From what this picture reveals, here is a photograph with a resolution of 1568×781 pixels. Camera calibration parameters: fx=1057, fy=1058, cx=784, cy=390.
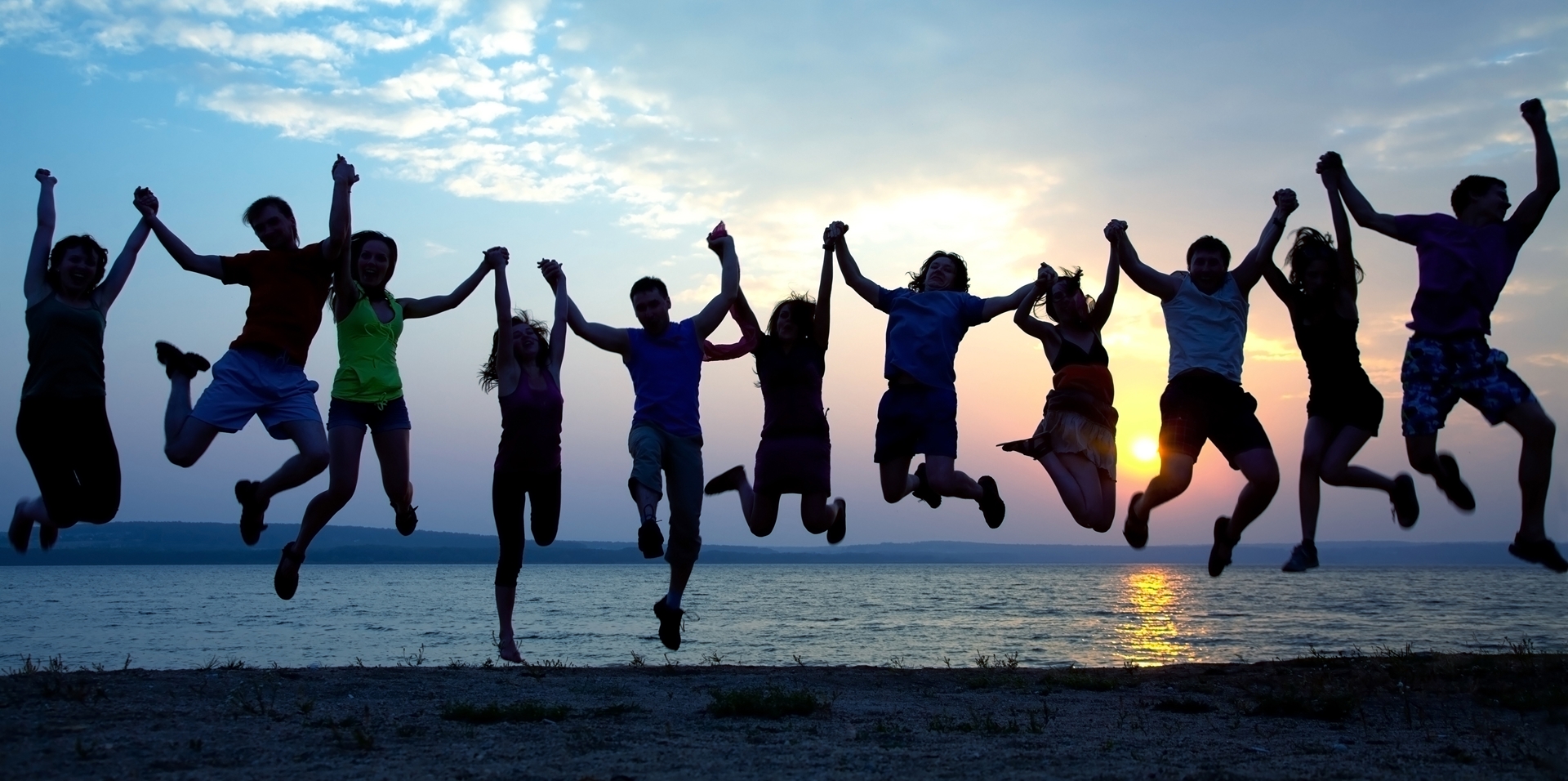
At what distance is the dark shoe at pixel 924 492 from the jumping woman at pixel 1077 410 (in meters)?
0.73

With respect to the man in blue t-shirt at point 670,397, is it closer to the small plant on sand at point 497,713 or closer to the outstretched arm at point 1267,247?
the small plant on sand at point 497,713

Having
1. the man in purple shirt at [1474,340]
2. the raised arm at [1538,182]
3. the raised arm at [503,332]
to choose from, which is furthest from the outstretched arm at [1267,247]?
the raised arm at [503,332]

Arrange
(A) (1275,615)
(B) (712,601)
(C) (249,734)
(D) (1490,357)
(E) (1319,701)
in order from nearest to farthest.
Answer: (C) (249,734), (D) (1490,357), (E) (1319,701), (A) (1275,615), (B) (712,601)

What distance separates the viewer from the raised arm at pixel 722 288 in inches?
337

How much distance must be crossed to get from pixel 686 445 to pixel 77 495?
14.0 ft

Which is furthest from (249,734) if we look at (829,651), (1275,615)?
(1275,615)

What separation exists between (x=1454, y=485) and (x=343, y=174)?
7795mm

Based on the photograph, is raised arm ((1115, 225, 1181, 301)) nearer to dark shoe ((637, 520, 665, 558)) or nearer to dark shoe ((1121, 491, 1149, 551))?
dark shoe ((1121, 491, 1149, 551))

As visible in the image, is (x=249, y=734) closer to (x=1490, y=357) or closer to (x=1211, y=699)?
(x=1211, y=699)

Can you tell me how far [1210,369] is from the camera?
7.68 metres

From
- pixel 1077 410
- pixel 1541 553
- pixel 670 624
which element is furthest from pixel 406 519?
pixel 1541 553

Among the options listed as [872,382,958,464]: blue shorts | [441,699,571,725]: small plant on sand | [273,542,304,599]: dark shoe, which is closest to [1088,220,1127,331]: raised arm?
[872,382,958,464]: blue shorts

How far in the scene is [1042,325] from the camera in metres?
8.70

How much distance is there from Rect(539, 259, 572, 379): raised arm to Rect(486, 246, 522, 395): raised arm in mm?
332
